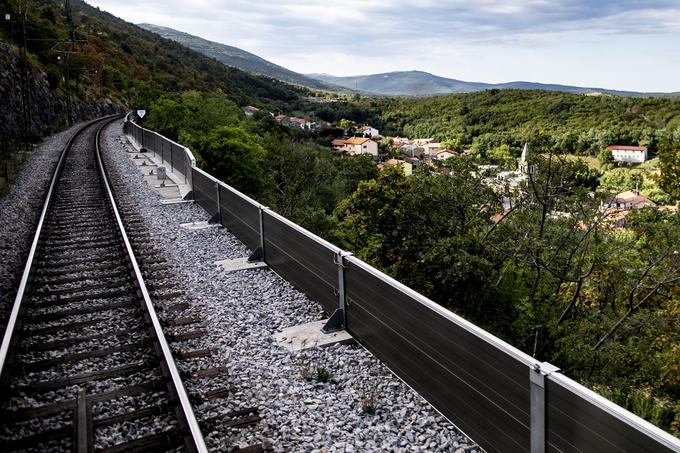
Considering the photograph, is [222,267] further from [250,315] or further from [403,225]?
[403,225]

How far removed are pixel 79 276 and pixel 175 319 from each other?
265 cm

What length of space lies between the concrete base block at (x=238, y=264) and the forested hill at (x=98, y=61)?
34851mm

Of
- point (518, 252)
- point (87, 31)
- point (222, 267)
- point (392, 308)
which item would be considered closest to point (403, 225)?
Answer: point (518, 252)

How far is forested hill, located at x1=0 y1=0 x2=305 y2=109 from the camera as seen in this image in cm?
5112

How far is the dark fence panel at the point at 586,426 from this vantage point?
9.69 ft

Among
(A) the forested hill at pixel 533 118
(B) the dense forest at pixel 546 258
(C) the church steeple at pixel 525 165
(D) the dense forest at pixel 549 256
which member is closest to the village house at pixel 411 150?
(A) the forested hill at pixel 533 118

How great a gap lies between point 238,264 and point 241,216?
1.64 meters

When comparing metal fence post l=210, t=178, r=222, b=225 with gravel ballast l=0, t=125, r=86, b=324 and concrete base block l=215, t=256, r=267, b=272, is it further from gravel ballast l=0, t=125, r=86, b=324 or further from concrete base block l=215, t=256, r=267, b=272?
gravel ballast l=0, t=125, r=86, b=324

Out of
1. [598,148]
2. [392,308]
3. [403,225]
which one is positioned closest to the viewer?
[392,308]

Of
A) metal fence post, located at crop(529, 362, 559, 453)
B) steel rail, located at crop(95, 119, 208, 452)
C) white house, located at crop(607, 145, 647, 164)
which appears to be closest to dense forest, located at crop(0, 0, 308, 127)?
steel rail, located at crop(95, 119, 208, 452)

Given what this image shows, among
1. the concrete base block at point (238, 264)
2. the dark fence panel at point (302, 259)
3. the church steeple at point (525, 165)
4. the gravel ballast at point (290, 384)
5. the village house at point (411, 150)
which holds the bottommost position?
the village house at point (411, 150)

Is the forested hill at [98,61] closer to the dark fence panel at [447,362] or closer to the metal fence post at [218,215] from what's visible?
the metal fence post at [218,215]

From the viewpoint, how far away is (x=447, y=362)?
15.5ft

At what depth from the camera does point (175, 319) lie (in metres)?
6.72
